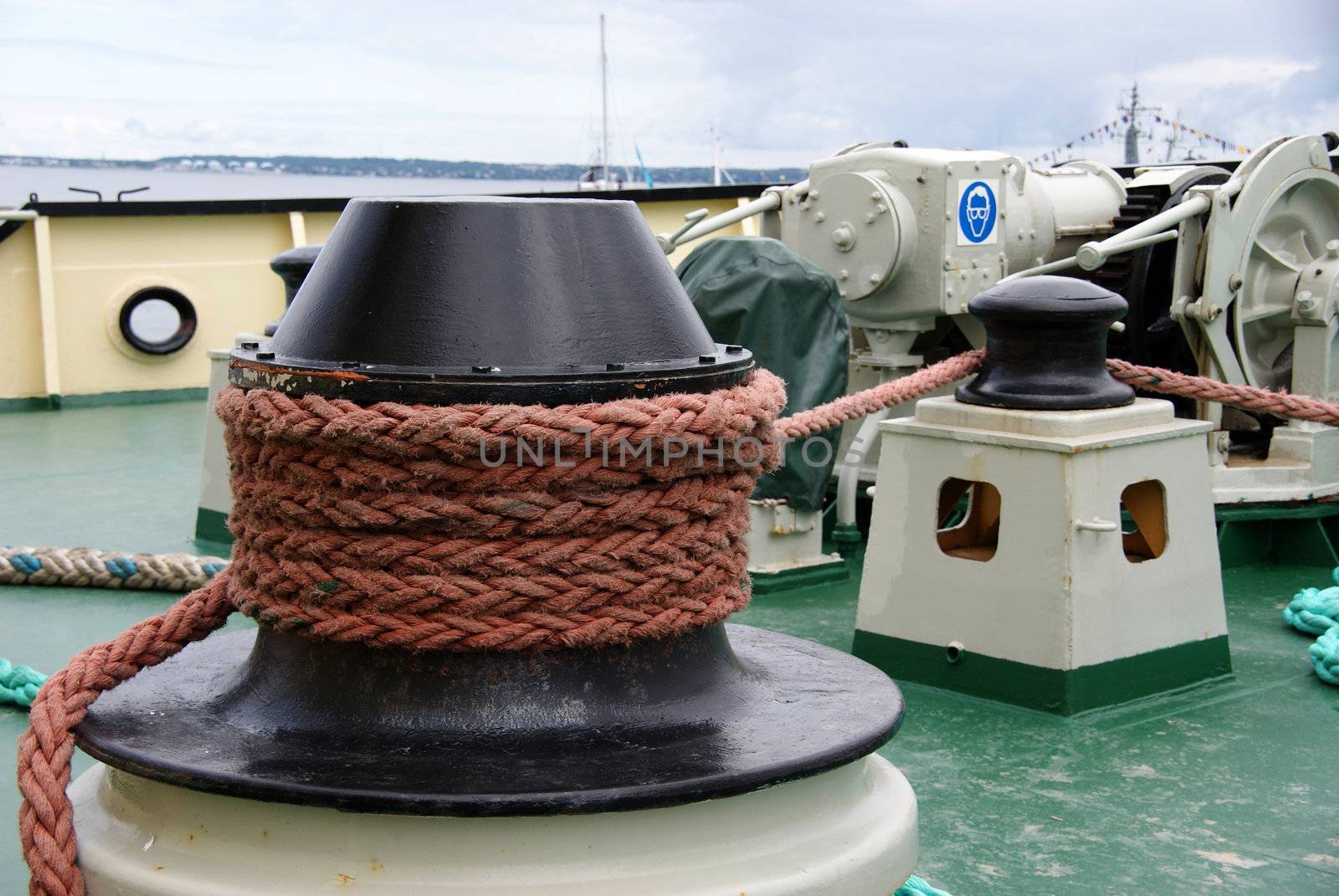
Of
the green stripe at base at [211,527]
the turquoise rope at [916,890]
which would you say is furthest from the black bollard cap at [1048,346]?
the green stripe at base at [211,527]

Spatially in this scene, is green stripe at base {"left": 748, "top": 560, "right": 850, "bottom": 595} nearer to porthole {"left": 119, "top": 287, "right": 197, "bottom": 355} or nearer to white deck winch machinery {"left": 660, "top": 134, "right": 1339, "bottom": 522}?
white deck winch machinery {"left": 660, "top": 134, "right": 1339, "bottom": 522}

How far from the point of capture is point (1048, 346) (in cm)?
361

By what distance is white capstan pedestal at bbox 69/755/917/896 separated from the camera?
127cm

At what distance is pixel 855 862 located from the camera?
1.38 m

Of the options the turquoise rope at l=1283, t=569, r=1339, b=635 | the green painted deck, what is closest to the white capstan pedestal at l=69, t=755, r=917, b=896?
the green painted deck

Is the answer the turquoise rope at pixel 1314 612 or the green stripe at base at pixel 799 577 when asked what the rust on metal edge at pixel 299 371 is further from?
the turquoise rope at pixel 1314 612

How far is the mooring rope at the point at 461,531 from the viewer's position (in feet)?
4.50

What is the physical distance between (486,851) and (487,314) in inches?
18.8

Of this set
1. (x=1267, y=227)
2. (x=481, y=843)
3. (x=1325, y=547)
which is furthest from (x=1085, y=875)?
(x=1267, y=227)

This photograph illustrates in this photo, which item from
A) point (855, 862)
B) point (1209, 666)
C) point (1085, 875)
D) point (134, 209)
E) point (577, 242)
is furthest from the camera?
point (134, 209)

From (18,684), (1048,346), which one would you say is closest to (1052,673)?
(1048,346)

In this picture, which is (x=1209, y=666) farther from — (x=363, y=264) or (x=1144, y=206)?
(x=363, y=264)

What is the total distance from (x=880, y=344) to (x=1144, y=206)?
111 cm

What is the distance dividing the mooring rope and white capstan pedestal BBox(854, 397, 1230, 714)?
2.18 meters
